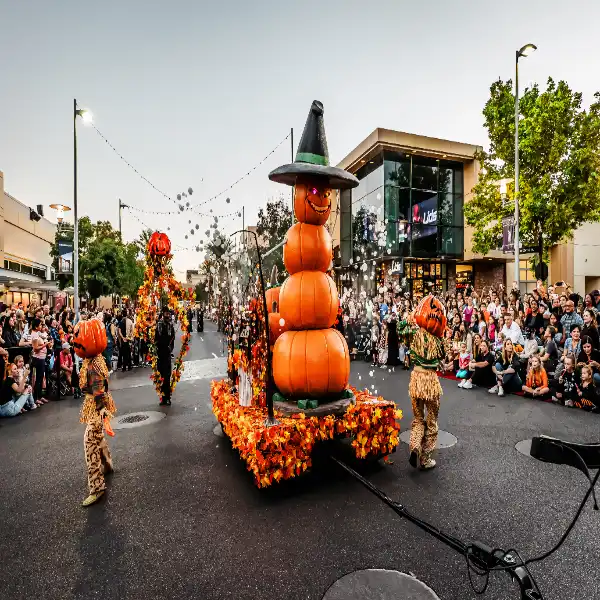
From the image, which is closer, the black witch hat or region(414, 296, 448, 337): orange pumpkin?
the black witch hat

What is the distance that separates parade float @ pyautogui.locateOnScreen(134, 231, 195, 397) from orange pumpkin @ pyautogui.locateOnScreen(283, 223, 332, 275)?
3.63 meters

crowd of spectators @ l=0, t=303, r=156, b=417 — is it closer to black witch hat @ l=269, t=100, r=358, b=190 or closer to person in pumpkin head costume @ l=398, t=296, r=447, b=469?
black witch hat @ l=269, t=100, r=358, b=190

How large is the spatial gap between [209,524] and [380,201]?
1990 cm

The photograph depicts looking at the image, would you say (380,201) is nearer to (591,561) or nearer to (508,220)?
(508,220)

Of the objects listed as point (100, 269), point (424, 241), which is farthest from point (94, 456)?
point (100, 269)

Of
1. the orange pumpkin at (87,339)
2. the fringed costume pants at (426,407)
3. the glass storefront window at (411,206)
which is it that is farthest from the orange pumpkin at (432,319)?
the glass storefront window at (411,206)

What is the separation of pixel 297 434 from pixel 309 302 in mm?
1482

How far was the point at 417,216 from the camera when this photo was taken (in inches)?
850

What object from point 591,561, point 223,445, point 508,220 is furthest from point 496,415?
point 508,220

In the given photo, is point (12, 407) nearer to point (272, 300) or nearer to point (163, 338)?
point (163, 338)

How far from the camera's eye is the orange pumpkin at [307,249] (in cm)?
452

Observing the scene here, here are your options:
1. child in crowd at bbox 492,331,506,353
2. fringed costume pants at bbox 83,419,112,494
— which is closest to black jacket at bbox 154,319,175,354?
fringed costume pants at bbox 83,419,112,494

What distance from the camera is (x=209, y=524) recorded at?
361cm

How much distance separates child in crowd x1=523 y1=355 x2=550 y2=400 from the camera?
8273 millimetres
